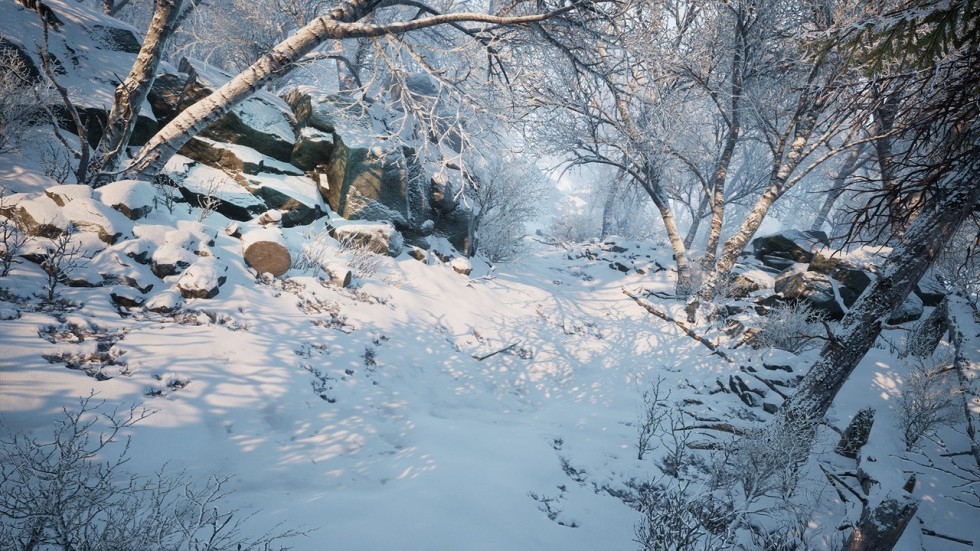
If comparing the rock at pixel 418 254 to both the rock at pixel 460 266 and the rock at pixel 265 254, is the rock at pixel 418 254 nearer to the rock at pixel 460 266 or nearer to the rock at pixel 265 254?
the rock at pixel 460 266

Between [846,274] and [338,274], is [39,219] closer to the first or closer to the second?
[338,274]

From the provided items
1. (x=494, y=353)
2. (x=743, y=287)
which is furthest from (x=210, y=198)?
(x=743, y=287)

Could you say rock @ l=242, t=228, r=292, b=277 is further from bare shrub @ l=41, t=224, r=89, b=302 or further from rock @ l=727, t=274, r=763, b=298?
rock @ l=727, t=274, r=763, b=298

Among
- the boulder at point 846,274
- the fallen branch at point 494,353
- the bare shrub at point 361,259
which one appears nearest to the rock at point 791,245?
the boulder at point 846,274

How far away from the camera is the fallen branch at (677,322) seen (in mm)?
6649

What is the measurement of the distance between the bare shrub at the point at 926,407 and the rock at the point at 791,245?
5.82 m

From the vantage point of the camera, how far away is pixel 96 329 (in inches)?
114

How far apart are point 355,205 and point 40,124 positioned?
14.1ft

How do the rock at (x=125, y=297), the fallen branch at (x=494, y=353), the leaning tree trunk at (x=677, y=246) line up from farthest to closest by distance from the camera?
the leaning tree trunk at (x=677, y=246), the fallen branch at (x=494, y=353), the rock at (x=125, y=297)

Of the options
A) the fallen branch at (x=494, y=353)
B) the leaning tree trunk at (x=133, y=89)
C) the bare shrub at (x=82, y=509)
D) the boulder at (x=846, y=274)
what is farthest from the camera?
the boulder at (x=846, y=274)

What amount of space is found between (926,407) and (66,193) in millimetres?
9898

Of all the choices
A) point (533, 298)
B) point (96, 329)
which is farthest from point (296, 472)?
point (533, 298)

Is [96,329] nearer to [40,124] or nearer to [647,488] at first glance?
[40,124]

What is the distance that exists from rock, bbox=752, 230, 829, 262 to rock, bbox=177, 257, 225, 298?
503 inches
